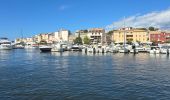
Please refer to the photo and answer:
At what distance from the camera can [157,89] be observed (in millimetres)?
33812

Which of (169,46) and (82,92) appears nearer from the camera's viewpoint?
(82,92)

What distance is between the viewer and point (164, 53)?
114m

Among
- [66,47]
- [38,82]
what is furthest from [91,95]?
[66,47]

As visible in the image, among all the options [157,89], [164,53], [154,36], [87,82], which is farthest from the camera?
[154,36]

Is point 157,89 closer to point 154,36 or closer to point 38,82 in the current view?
point 38,82

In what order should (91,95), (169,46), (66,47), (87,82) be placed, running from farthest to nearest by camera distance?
(66,47) → (169,46) → (87,82) → (91,95)

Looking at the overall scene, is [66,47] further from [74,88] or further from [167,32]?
[74,88]

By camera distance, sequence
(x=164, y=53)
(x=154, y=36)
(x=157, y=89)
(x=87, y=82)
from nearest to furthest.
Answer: (x=157, y=89)
(x=87, y=82)
(x=164, y=53)
(x=154, y=36)

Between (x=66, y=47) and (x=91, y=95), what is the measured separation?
122980 mm

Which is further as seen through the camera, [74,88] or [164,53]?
[164,53]

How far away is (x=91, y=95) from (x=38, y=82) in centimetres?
1016

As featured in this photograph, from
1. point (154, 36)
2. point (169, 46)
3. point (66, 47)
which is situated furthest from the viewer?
point (154, 36)

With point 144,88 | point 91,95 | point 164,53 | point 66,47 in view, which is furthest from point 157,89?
point 66,47

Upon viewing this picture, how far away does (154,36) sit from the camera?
616ft
